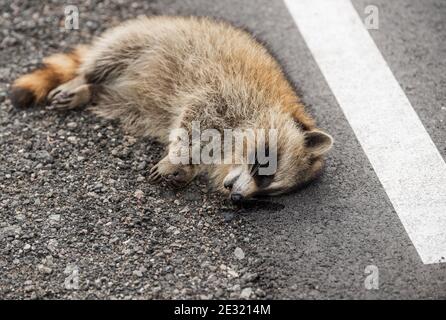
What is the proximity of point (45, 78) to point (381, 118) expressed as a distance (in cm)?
225

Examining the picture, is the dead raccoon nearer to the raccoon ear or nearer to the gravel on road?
the raccoon ear

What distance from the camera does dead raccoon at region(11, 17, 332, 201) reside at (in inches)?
154

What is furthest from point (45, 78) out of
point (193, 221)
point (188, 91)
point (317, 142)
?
point (317, 142)

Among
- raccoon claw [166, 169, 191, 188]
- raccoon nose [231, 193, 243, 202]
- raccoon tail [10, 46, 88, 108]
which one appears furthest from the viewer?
raccoon tail [10, 46, 88, 108]

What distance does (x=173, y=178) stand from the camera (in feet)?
12.8

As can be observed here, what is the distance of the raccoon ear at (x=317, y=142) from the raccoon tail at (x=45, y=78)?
5.99ft

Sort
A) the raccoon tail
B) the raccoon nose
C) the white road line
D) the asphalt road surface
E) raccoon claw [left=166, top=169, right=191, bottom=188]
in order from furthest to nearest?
the raccoon tail < raccoon claw [left=166, top=169, right=191, bottom=188] < the raccoon nose < the white road line < the asphalt road surface

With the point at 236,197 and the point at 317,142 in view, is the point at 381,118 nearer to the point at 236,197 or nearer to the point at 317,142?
the point at 317,142

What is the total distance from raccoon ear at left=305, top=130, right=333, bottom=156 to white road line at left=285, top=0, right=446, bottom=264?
0.34 metres

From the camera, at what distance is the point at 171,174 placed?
3.92 m

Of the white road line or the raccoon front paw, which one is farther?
the raccoon front paw

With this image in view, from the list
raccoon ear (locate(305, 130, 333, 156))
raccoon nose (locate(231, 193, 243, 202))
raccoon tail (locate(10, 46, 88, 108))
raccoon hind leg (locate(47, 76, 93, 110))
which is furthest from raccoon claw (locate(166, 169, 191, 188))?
raccoon tail (locate(10, 46, 88, 108))

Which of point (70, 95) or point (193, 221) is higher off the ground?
point (70, 95)
